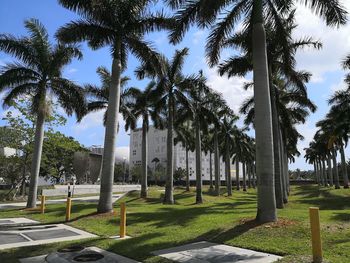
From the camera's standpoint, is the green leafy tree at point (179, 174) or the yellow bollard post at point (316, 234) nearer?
the yellow bollard post at point (316, 234)

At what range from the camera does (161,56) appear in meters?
22.8

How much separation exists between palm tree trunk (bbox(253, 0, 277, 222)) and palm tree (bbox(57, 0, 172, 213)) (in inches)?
324

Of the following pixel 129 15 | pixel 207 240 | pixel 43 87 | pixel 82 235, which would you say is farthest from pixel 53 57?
pixel 207 240

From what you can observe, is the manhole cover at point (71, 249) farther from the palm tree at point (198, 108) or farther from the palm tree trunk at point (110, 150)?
the palm tree at point (198, 108)

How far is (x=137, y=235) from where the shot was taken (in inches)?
497

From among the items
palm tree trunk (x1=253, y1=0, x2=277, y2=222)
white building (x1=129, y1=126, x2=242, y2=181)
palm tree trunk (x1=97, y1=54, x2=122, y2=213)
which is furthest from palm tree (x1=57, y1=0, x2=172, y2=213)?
white building (x1=129, y1=126, x2=242, y2=181)

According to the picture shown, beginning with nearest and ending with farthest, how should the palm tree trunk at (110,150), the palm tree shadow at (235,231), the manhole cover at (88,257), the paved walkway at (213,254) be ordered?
the paved walkway at (213,254) < the manhole cover at (88,257) < the palm tree shadow at (235,231) < the palm tree trunk at (110,150)

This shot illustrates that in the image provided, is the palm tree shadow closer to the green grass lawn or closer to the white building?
the green grass lawn

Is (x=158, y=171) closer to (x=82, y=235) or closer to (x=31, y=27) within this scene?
(x=31, y=27)

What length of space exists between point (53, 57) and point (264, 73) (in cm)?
1625

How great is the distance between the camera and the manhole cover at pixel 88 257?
914 cm

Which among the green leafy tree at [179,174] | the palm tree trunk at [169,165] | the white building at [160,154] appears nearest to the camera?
the palm tree trunk at [169,165]

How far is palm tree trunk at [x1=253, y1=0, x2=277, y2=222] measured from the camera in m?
12.7

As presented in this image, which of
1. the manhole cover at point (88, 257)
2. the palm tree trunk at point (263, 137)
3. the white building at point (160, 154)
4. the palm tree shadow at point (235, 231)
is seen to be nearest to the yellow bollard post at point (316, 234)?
the palm tree shadow at point (235, 231)
